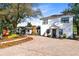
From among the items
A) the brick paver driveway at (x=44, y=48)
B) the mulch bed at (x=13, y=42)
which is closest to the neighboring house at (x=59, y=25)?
the brick paver driveway at (x=44, y=48)

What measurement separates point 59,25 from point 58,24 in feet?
0.08

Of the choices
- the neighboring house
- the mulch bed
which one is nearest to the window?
the neighboring house

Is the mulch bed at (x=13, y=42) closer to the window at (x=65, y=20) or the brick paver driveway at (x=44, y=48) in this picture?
the brick paver driveway at (x=44, y=48)

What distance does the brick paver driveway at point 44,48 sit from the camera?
598 centimetres

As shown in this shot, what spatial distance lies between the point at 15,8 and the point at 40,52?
857 mm

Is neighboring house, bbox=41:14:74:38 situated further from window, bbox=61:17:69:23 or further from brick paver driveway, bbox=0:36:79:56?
brick paver driveway, bbox=0:36:79:56

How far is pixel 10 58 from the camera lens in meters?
5.93

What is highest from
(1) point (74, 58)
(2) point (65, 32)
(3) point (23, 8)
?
(3) point (23, 8)

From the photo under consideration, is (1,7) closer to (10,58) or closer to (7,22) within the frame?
(7,22)

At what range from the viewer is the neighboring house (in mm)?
6082

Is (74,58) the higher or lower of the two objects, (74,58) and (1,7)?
the lower

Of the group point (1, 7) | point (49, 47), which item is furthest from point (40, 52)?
point (1, 7)

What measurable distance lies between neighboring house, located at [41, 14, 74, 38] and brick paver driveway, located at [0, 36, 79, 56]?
0.13 metres

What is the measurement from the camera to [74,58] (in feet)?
19.4
